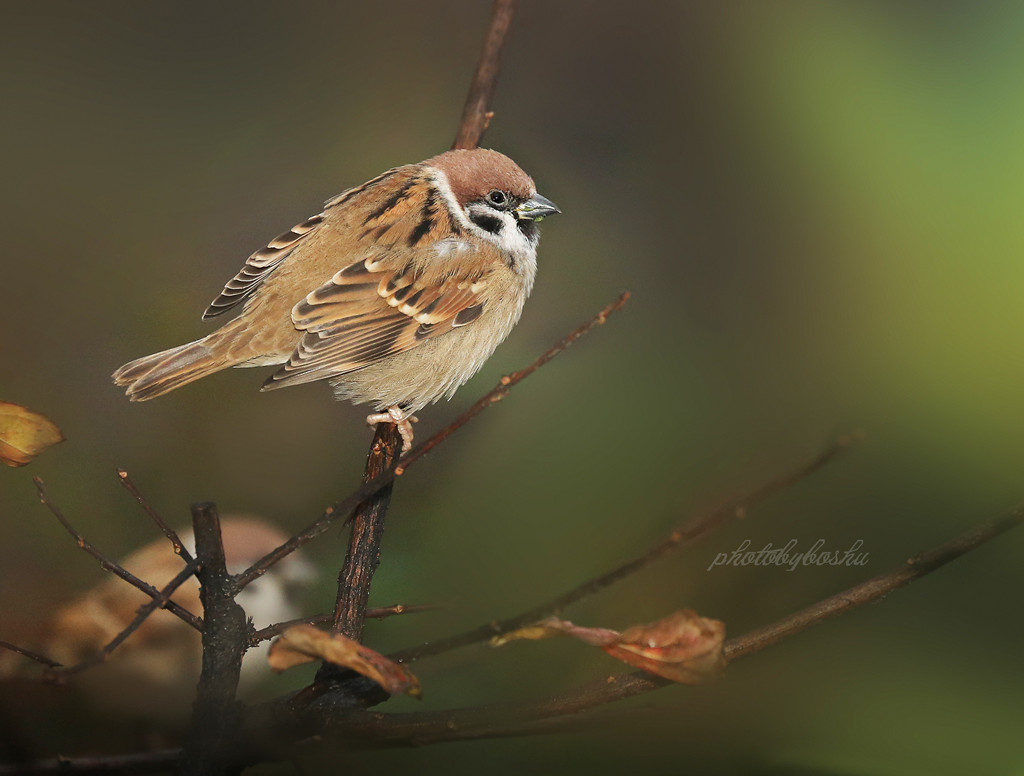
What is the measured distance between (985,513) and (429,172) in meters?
0.58

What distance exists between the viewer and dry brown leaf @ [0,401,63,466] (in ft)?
1.71

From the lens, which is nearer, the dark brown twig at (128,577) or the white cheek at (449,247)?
the dark brown twig at (128,577)

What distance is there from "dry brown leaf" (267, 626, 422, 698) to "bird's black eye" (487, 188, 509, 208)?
0.58m

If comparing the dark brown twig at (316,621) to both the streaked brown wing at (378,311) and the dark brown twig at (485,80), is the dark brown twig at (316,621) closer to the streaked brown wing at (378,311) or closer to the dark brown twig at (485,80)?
the streaked brown wing at (378,311)

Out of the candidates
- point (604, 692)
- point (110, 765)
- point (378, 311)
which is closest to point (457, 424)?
point (604, 692)

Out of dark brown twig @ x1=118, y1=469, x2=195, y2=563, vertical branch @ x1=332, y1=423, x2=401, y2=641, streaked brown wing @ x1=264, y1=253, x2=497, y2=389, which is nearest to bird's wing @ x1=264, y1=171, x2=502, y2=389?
streaked brown wing @ x1=264, y1=253, x2=497, y2=389

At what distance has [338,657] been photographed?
1.33 ft

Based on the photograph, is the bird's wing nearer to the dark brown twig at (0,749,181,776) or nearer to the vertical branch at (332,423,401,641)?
the vertical branch at (332,423,401,641)

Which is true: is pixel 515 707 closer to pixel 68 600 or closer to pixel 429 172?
pixel 68 600

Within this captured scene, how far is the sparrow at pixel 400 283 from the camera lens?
89 centimetres

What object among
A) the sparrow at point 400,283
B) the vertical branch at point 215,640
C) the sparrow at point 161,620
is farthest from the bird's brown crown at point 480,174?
the vertical branch at point 215,640

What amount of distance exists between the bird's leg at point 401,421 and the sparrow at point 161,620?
0.13m

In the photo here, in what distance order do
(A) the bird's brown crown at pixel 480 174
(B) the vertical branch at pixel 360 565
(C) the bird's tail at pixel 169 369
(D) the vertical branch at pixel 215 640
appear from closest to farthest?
(D) the vertical branch at pixel 215 640, (B) the vertical branch at pixel 360 565, (C) the bird's tail at pixel 169 369, (A) the bird's brown crown at pixel 480 174

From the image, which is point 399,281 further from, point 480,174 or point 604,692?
point 604,692
